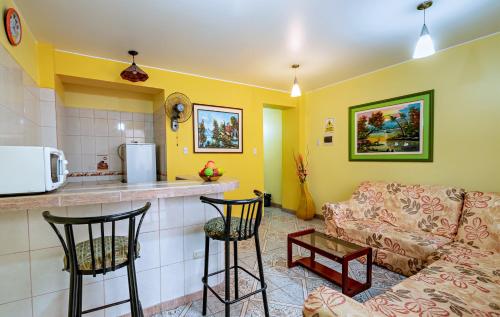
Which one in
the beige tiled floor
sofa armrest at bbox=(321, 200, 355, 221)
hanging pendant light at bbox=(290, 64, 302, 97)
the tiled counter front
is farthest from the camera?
hanging pendant light at bbox=(290, 64, 302, 97)

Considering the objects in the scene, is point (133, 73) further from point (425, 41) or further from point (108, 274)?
point (425, 41)

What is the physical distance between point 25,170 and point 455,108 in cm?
398

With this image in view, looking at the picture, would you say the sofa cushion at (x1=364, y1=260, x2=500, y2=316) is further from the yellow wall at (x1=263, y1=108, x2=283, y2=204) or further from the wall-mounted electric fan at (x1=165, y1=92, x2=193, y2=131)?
the yellow wall at (x1=263, y1=108, x2=283, y2=204)

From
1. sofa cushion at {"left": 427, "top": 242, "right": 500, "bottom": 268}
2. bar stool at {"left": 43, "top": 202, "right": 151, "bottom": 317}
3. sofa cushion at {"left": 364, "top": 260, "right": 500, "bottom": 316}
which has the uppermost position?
bar stool at {"left": 43, "top": 202, "right": 151, "bottom": 317}

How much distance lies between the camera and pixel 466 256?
1.88m

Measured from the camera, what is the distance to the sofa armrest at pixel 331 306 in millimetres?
981

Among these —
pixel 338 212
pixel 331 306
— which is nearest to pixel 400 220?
pixel 338 212

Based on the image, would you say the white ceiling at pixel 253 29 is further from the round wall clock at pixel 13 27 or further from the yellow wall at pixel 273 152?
the yellow wall at pixel 273 152

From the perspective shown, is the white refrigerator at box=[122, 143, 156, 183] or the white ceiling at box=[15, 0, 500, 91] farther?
the white refrigerator at box=[122, 143, 156, 183]

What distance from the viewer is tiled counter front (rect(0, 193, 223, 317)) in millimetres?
1348

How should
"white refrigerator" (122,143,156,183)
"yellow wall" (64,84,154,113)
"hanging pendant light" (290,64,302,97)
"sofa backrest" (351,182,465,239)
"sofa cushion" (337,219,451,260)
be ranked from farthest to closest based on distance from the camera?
1. "yellow wall" (64,84,154,113)
2. "white refrigerator" (122,143,156,183)
3. "hanging pendant light" (290,64,302,97)
4. "sofa backrest" (351,182,465,239)
5. "sofa cushion" (337,219,451,260)

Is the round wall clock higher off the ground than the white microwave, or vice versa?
the round wall clock

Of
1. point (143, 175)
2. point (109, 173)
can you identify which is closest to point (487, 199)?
point (143, 175)

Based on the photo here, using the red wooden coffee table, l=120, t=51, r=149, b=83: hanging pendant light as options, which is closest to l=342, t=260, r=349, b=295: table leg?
the red wooden coffee table
